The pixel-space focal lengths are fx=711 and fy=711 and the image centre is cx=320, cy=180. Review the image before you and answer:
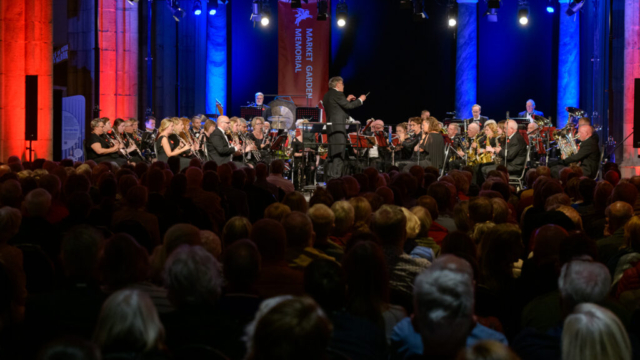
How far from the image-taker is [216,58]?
19469 millimetres

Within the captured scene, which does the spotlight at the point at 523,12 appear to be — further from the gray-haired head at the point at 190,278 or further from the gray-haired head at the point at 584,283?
the gray-haired head at the point at 190,278

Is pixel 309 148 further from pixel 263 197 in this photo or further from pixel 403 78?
pixel 403 78

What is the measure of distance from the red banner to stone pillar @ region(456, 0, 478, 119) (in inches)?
137

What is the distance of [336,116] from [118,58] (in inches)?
247

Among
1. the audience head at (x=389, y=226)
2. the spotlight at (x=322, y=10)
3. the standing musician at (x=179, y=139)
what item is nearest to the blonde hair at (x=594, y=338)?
the audience head at (x=389, y=226)

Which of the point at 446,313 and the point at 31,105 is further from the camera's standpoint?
the point at 31,105

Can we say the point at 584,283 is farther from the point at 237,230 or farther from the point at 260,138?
the point at 260,138

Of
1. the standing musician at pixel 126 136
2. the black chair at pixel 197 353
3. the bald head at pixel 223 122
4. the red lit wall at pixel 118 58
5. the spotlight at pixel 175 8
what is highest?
the spotlight at pixel 175 8

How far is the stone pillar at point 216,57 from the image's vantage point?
19391mm

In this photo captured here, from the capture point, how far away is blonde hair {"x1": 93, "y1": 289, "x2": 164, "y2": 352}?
1.98 metres

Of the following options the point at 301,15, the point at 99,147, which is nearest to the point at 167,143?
the point at 99,147

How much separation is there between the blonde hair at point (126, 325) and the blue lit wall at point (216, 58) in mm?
17815

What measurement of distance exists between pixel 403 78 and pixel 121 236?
57.6 ft

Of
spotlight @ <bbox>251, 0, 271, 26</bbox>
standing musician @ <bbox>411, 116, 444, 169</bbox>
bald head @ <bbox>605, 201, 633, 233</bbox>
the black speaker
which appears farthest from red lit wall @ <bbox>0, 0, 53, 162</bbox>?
bald head @ <bbox>605, 201, 633, 233</bbox>
